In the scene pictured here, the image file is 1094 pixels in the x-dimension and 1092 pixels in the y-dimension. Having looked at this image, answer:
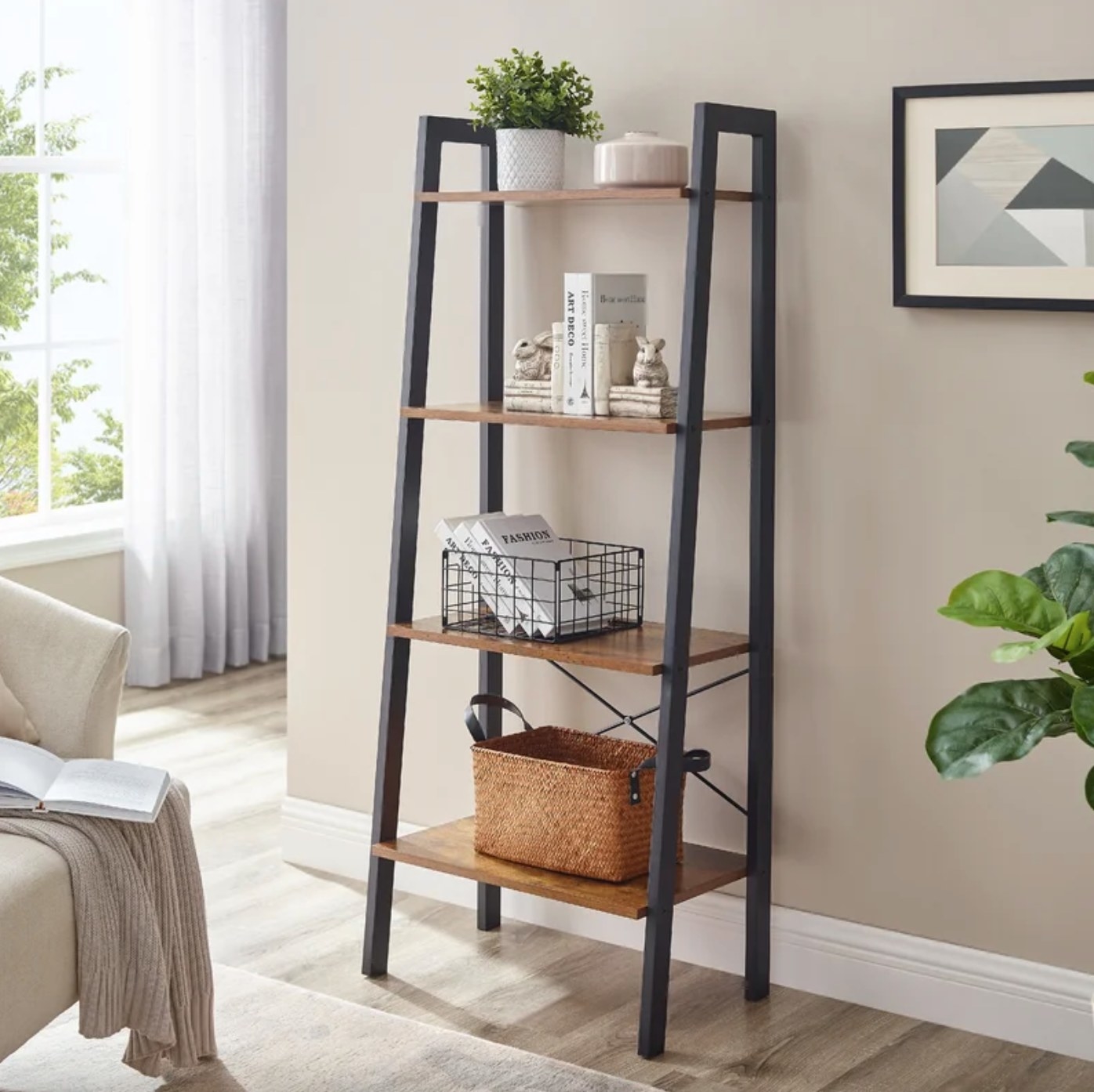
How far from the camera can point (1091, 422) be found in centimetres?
289

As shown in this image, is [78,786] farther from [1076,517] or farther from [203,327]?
[203,327]

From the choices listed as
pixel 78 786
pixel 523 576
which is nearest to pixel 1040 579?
pixel 523 576

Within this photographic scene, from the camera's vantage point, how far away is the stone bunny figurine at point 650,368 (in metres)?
3.02

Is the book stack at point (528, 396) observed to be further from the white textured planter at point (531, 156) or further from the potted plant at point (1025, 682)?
the potted plant at point (1025, 682)

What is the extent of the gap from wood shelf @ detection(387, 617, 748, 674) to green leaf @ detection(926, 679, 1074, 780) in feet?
2.50

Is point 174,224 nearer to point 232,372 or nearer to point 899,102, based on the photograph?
point 232,372

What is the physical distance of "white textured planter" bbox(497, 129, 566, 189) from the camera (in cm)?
319

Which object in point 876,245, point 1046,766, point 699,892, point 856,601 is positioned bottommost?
point 699,892

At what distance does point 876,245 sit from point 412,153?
3.55 ft

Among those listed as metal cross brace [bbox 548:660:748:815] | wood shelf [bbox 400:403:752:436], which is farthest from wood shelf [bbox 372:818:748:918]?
wood shelf [bbox 400:403:752:436]

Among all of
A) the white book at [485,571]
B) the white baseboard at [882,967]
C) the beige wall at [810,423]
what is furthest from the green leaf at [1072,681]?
the white book at [485,571]

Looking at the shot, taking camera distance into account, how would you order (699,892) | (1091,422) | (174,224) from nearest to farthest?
(1091,422)
(699,892)
(174,224)

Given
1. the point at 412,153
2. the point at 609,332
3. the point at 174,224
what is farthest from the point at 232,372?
the point at 609,332

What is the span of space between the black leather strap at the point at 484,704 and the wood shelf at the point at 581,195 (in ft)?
3.08
